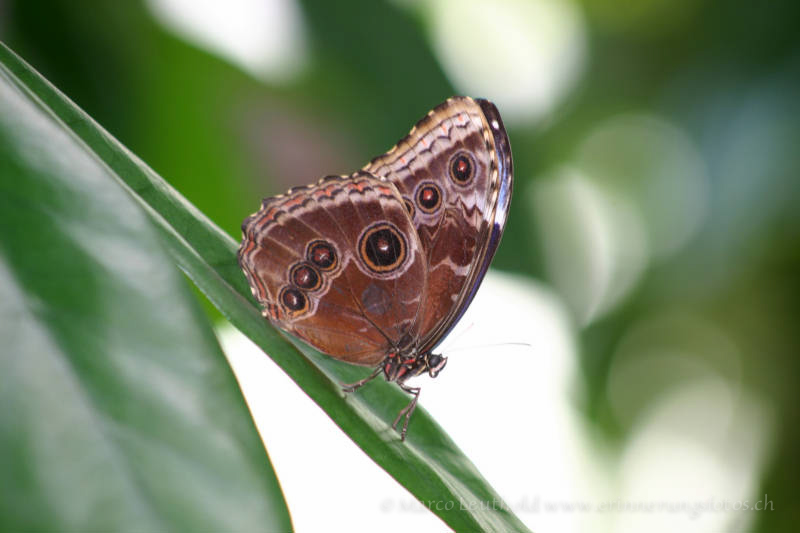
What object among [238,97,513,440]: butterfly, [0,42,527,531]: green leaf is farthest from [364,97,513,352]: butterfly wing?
[0,42,527,531]: green leaf

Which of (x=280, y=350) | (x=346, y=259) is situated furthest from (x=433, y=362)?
(x=280, y=350)

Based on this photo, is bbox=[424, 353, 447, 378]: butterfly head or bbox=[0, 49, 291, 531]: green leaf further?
bbox=[424, 353, 447, 378]: butterfly head

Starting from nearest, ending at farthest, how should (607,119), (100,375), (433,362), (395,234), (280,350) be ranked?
(100,375)
(280,350)
(395,234)
(433,362)
(607,119)

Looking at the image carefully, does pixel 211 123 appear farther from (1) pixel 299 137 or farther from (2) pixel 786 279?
(2) pixel 786 279

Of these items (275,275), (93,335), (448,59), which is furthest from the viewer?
(448,59)

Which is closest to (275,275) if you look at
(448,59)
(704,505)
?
(448,59)

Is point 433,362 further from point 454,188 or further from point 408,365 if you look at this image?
point 454,188

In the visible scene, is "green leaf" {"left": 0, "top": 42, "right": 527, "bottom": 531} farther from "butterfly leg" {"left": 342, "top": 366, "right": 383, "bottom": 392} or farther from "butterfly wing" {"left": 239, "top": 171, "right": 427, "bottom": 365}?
A: "butterfly wing" {"left": 239, "top": 171, "right": 427, "bottom": 365}
